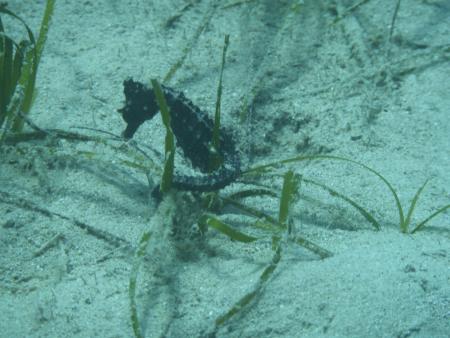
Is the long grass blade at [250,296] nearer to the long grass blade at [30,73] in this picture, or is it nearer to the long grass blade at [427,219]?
the long grass blade at [427,219]

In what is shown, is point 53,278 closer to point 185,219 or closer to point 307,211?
point 185,219

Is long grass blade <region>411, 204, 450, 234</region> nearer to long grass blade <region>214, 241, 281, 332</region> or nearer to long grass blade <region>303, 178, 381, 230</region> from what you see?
long grass blade <region>303, 178, 381, 230</region>

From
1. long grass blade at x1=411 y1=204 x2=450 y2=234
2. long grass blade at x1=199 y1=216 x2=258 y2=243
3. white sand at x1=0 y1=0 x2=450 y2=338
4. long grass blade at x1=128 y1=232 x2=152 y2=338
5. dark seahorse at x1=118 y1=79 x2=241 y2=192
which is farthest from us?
dark seahorse at x1=118 y1=79 x2=241 y2=192

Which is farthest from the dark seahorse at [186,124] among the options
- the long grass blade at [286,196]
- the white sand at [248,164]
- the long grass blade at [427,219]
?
the long grass blade at [427,219]

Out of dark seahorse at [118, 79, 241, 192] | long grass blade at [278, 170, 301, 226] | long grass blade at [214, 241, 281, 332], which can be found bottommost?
long grass blade at [214, 241, 281, 332]

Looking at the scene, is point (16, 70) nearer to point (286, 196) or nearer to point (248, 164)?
point (248, 164)

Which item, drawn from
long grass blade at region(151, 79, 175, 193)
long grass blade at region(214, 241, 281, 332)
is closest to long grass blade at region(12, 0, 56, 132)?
long grass blade at region(151, 79, 175, 193)
